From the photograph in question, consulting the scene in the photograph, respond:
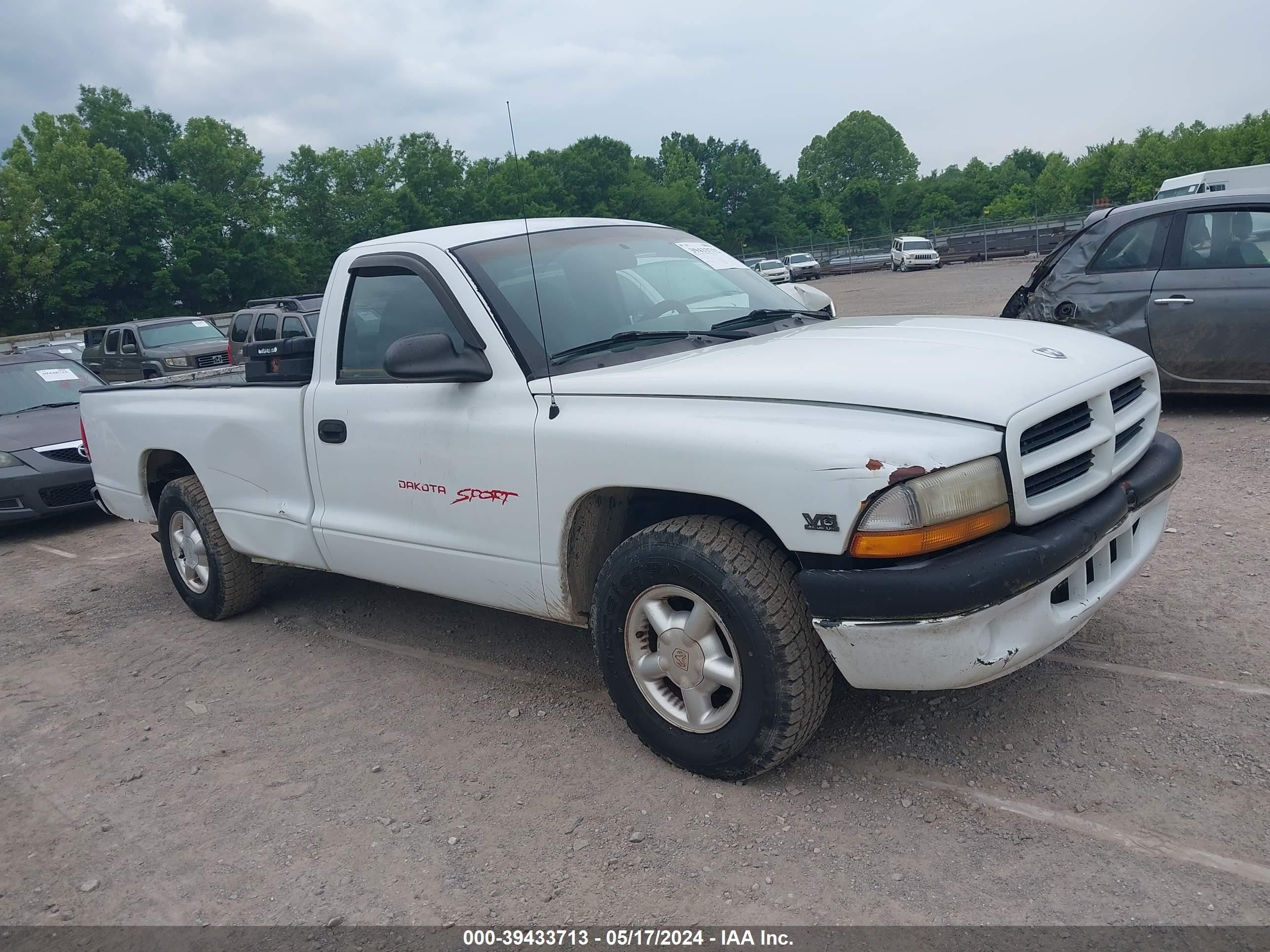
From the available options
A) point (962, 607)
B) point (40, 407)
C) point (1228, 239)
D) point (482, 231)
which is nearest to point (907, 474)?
point (962, 607)

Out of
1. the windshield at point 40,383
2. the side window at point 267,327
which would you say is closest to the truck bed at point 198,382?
the windshield at point 40,383

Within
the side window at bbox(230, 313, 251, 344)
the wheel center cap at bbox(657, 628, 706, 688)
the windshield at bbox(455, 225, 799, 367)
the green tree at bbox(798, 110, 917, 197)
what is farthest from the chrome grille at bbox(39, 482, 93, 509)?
the green tree at bbox(798, 110, 917, 197)

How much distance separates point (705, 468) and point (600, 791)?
3.81 feet

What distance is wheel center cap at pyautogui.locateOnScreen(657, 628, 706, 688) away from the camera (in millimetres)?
3129

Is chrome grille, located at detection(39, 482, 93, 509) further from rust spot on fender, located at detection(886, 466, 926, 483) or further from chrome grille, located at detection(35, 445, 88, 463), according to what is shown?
rust spot on fender, located at detection(886, 466, 926, 483)

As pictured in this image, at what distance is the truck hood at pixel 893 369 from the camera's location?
281 centimetres

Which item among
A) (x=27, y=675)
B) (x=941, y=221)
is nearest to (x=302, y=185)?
(x=941, y=221)

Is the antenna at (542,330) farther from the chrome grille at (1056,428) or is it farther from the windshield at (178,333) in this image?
the windshield at (178,333)

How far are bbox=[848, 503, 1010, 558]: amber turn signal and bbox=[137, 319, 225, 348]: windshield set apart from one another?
18.8m

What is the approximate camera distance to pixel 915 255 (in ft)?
146

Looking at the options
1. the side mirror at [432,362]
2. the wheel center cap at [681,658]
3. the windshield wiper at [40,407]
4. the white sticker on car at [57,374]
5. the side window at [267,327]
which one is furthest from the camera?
Answer: the side window at [267,327]

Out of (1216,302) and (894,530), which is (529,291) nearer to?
(894,530)

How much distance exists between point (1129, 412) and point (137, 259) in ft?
204

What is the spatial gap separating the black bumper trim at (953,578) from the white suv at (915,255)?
44.1m
